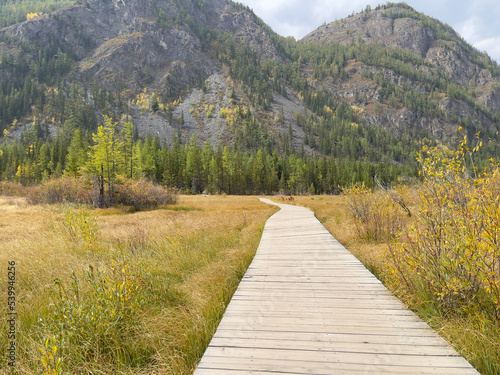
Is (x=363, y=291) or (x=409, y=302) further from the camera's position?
(x=363, y=291)

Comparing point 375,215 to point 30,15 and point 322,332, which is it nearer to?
point 322,332

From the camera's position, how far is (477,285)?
292cm

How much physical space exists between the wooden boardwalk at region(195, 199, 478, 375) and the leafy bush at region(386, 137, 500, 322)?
1.78ft

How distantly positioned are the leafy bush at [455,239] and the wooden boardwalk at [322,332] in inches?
21.3

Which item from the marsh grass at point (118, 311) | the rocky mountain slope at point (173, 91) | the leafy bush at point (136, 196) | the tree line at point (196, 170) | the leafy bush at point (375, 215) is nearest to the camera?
the marsh grass at point (118, 311)

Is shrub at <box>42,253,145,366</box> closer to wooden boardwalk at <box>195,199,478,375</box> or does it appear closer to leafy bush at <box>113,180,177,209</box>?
wooden boardwalk at <box>195,199,478,375</box>

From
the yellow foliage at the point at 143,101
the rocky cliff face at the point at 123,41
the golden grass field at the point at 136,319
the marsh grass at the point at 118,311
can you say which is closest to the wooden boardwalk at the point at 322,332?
the golden grass field at the point at 136,319

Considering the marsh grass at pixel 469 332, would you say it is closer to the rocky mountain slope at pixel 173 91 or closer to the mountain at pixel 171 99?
the mountain at pixel 171 99

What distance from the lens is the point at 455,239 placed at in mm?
3006

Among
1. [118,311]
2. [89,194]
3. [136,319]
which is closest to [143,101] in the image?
[89,194]

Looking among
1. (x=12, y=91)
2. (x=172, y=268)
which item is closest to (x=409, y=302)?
(x=172, y=268)

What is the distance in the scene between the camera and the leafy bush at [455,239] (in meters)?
2.62

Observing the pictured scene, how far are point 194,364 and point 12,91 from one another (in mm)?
192892

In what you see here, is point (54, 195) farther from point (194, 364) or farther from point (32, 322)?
point (194, 364)
